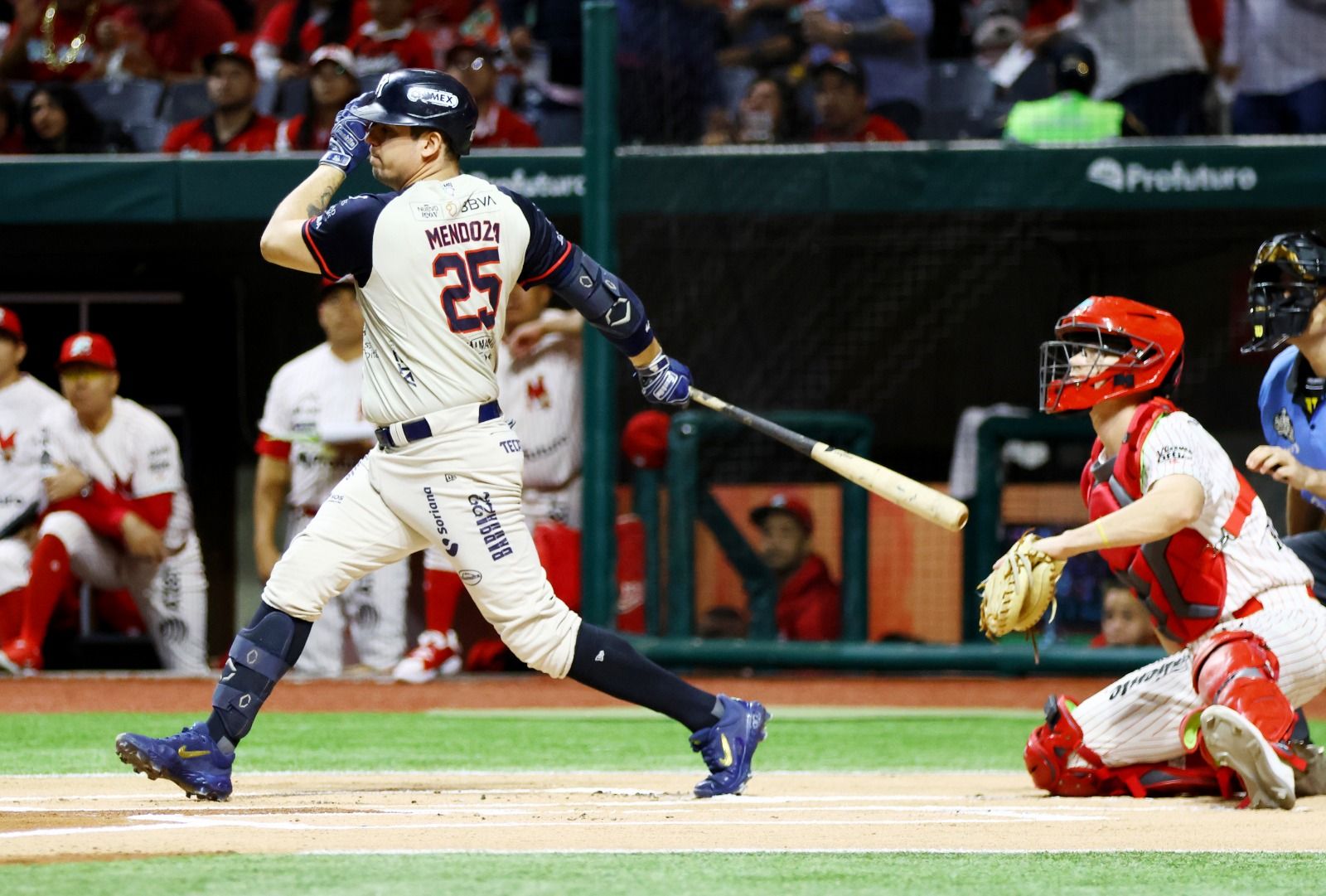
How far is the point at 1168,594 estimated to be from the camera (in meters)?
4.59

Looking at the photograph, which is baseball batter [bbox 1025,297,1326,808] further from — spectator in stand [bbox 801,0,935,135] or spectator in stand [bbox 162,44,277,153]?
spectator in stand [bbox 162,44,277,153]

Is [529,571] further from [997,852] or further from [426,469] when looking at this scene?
[997,852]

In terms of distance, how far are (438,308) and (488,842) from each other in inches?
49.8

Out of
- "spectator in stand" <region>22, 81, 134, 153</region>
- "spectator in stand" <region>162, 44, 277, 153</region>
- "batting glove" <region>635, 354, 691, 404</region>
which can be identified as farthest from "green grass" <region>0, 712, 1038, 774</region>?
"spectator in stand" <region>22, 81, 134, 153</region>

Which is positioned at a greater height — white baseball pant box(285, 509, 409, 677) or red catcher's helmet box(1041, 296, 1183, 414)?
red catcher's helmet box(1041, 296, 1183, 414)

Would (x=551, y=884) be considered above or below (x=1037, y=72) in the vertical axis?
below

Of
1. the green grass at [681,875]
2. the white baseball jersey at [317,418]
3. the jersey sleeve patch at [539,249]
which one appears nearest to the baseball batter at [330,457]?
the white baseball jersey at [317,418]

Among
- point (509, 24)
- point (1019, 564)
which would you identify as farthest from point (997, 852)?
point (509, 24)

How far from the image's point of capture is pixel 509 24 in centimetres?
1033

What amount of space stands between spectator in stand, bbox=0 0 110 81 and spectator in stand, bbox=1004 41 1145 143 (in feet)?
16.4

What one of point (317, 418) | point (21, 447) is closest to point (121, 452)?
point (21, 447)

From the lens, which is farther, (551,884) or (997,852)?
(997,852)

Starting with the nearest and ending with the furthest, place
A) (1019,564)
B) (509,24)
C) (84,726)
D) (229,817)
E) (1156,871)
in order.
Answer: (1156,871) → (229,817) → (1019,564) → (84,726) → (509,24)

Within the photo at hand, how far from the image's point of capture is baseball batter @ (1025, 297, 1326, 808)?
428 cm
